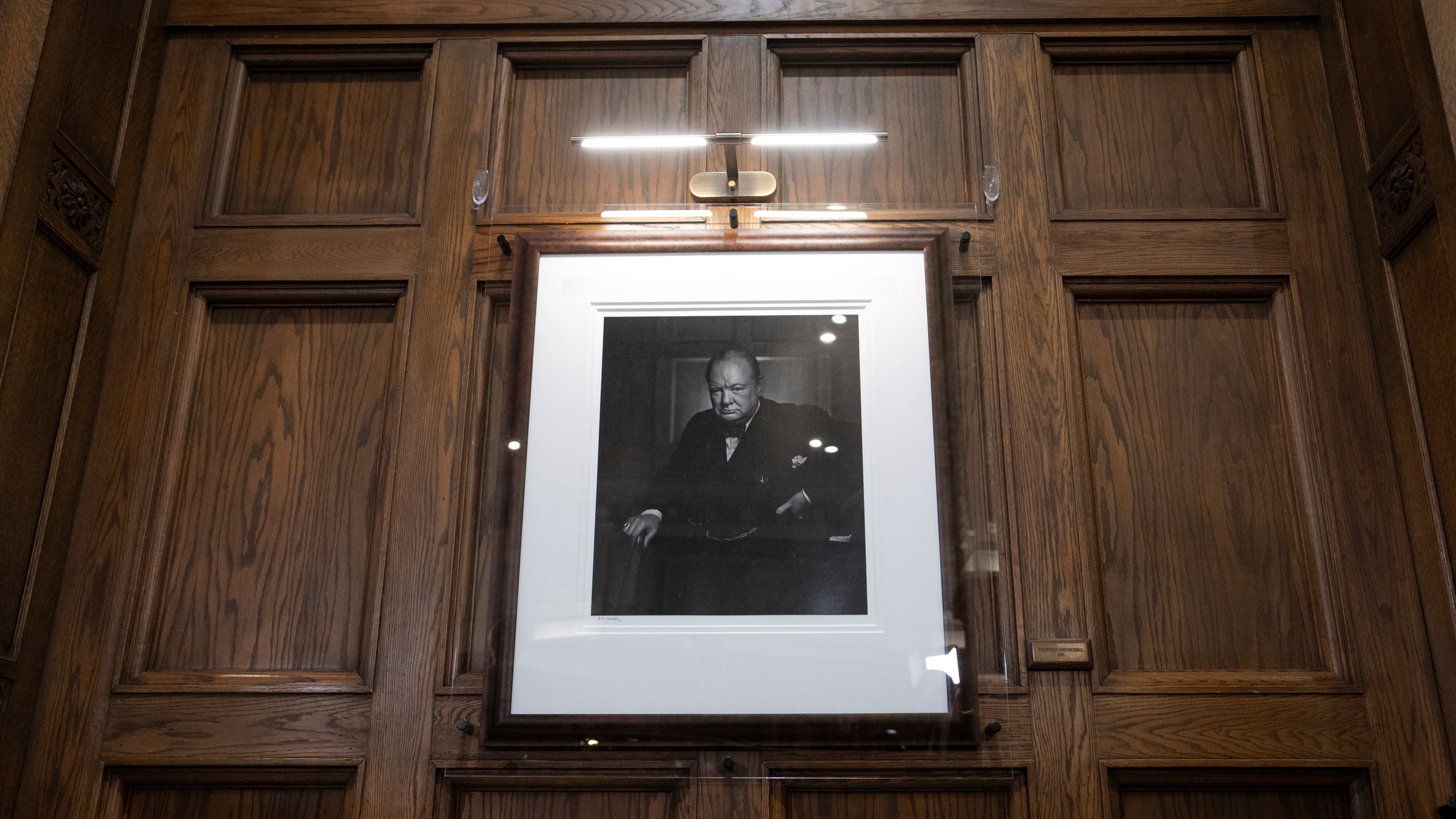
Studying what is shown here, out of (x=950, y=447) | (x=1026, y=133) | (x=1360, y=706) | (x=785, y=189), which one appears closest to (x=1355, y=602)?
(x=1360, y=706)

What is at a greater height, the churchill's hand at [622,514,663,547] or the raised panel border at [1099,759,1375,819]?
the churchill's hand at [622,514,663,547]

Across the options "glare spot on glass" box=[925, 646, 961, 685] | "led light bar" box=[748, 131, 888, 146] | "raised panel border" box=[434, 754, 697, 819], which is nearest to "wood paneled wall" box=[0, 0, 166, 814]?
"raised panel border" box=[434, 754, 697, 819]

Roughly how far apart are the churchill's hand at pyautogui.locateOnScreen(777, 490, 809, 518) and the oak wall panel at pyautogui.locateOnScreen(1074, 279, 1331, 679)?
58cm

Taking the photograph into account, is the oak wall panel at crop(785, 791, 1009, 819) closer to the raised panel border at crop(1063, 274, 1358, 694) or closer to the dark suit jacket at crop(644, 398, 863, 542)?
the raised panel border at crop(1063, 274, 1358, 694)

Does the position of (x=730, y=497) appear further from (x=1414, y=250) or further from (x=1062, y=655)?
(x=1414, y=250)

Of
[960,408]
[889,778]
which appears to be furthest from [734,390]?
[889,778]

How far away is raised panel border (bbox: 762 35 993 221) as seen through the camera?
86.3 inches

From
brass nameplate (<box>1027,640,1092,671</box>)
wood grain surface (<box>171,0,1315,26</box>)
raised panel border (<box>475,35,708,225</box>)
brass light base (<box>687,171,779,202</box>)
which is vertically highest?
wood grain surface (<box>171,0,1315,26</box>)

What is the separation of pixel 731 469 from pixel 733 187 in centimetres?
53

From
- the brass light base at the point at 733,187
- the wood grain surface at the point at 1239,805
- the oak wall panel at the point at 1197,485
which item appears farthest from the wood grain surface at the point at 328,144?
the wood grain surface at the point at 1239,805

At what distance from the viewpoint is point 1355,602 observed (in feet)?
6.15

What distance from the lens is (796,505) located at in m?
1.77

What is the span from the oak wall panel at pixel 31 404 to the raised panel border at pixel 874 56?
1.38m

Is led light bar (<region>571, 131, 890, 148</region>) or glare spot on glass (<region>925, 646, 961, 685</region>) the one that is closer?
glare spot on glass (<region>925, 646, 961, 685</region>)
